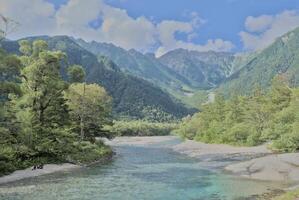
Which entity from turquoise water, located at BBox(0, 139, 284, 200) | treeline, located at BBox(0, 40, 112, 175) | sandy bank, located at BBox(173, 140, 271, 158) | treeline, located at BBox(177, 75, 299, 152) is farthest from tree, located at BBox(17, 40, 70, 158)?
treeline, located at BBox(177, 75, 299, 152)

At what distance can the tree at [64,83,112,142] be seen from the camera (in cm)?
9231

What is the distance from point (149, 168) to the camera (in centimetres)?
7500

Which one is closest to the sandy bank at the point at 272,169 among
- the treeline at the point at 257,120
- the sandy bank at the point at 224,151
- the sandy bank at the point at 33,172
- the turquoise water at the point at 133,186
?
the turquoise water at the point at 133,186

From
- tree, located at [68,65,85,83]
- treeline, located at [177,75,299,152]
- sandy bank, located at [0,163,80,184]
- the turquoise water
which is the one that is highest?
tree, located at [68,65,85,83]

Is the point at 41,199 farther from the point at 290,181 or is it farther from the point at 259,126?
the point at 259,126

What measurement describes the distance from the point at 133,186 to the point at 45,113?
34.2m

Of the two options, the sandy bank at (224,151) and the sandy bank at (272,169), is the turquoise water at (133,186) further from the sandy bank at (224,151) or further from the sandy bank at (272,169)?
the sandy bank at (224,151)

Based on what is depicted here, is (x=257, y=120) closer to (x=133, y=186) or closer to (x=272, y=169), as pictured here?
(x=272, y=169)

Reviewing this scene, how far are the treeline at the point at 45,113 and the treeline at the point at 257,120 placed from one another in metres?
42.0

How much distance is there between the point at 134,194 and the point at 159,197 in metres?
3.08

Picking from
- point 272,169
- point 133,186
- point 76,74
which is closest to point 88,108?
point 76,74

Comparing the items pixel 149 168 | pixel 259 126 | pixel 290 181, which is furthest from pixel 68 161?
pixel 259 126

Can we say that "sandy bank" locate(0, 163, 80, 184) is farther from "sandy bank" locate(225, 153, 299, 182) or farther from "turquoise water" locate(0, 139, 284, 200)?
"sandy bank" locate(225, 153, 299, 182)

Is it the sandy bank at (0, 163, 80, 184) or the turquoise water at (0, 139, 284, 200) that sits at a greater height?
the sandy bank at (0, 163, 80, 184)
